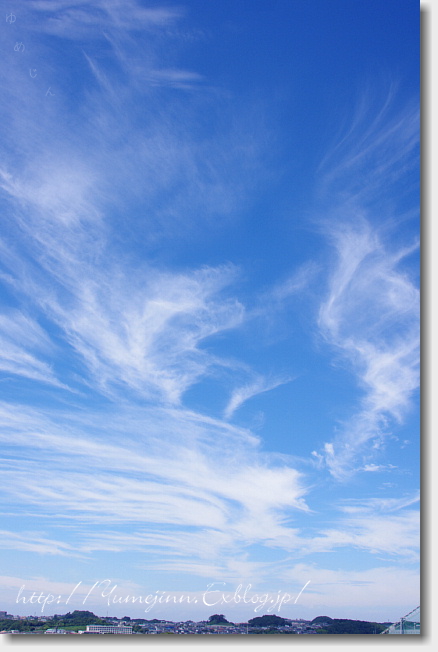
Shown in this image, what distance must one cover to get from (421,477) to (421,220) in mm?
5611

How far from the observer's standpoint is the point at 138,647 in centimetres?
992

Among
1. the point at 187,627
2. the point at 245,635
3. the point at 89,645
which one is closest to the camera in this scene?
the point at 89,645

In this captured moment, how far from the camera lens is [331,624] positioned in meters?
13.7

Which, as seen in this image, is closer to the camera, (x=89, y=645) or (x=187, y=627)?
(x=89, y=645)

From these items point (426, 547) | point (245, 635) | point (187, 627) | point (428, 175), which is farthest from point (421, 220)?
point (187, 627)

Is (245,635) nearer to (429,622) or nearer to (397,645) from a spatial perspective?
(397,645)

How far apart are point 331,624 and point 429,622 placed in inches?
173

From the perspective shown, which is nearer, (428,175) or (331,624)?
(428,175)

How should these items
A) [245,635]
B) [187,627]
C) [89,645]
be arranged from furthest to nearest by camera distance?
[187,627] < [245,635] < [89,645]

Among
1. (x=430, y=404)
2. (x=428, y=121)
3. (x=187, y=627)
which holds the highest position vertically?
(x=428, y=121)

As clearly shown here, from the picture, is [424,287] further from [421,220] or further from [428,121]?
[428,121]

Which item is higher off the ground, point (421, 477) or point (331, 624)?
point (421, 477)

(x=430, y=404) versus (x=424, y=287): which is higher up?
(x=424, y=287)

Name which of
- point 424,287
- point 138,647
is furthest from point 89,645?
point 424,287
